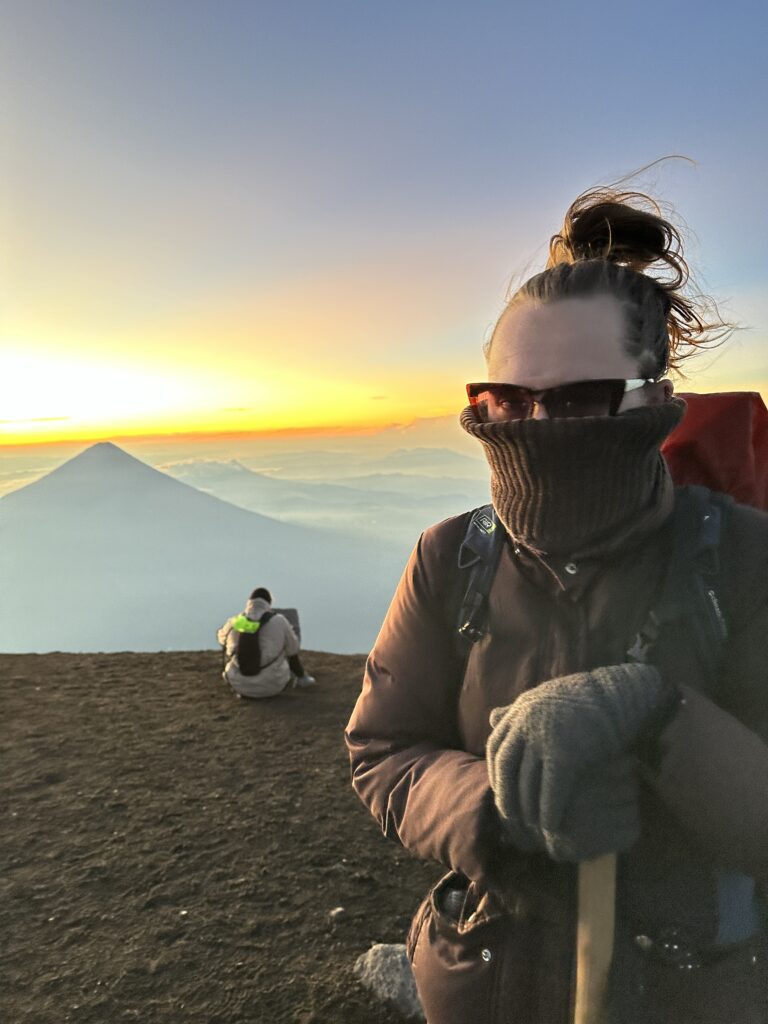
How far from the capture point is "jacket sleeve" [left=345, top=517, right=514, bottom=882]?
1573 mm

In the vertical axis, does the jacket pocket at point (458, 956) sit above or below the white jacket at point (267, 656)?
above

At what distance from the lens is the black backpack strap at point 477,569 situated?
5.22 feet

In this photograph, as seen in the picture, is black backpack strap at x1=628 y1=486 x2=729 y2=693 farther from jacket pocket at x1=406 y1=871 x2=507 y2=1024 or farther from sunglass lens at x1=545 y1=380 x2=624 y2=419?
jacket pocket at x1=406 y1=871 x2=507 y2=1024

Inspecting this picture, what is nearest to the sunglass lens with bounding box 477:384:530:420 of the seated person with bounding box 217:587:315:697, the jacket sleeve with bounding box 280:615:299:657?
the seated person with bounding box 217:587:315:697

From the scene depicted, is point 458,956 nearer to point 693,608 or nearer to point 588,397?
point 693,608

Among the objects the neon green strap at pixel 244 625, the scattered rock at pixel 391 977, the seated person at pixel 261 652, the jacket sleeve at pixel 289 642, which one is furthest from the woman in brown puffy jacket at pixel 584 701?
the jacket sleeve at pixel 289 642

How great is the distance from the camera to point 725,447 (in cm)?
178

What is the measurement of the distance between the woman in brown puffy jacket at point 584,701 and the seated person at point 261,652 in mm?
6162

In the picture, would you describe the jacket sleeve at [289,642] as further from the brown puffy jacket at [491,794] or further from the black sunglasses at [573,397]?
the black sunglasses at [573,397]

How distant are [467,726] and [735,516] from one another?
2.37 ft

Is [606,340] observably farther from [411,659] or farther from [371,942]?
[371,942]

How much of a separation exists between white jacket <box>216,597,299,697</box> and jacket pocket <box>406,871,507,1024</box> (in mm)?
6111

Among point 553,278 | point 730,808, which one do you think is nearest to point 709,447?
point 553,278

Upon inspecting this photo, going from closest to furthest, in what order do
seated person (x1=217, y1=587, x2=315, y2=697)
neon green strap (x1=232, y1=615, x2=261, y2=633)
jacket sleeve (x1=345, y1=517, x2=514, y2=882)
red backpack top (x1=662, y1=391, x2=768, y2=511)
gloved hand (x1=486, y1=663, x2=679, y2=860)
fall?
1. gloved hand (x1=486, y1=663, x2=679, y2=860)
2. jacket sleeve (x1=345, y1=517, x2=514, y2=882)
3. red backpack top (x1=662, y1=391, x2=768, y2=511)
4. seated person (x1=217, y1=587, x2=315, y2=697)
5. neon green strap (x1=232, y1=615, x2=261, y2=633)
